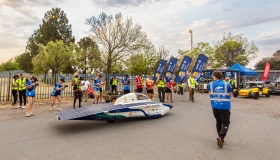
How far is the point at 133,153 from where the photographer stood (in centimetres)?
472

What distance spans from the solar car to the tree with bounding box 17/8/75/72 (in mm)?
44571

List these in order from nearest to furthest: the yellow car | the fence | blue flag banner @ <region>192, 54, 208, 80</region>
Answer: the fence
the yellow car
blue flag banner @ <region>192, 54, 208, 80</region>

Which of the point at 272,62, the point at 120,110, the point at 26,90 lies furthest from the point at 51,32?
the point at 272,62

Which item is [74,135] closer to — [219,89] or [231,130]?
[219,89]

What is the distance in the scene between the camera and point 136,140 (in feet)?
18.7

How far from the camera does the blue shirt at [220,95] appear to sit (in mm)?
5309

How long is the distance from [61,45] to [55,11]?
17775 mm

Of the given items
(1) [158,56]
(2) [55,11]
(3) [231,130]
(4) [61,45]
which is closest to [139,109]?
(3) [231,130]

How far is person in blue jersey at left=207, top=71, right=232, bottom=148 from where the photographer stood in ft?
17.1

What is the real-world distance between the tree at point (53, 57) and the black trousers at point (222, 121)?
34.6 meters

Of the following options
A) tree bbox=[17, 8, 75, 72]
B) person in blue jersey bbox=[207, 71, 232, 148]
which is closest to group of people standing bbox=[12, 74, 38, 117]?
person in blue jersey bbox=[207, 71, 232, 148]

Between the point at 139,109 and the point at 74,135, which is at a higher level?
the point at 139,109

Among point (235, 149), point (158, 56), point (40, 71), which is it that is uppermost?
point (158, 56)

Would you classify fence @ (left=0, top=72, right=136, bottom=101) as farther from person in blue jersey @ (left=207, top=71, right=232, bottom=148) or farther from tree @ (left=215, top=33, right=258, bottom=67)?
tree @ (left=215, top=33, right=258, bottom=67)
